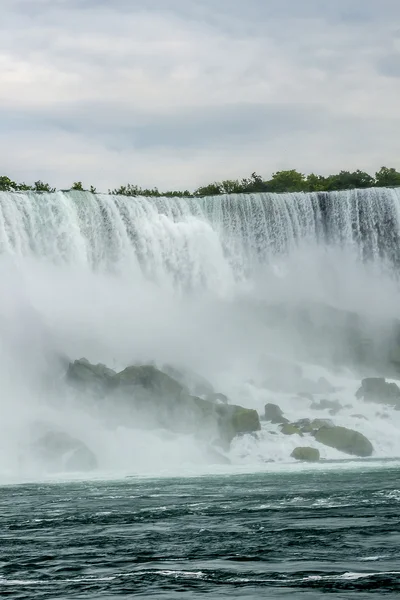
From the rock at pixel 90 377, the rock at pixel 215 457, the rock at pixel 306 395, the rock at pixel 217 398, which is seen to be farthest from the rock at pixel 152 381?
the rock at pixel 306 395

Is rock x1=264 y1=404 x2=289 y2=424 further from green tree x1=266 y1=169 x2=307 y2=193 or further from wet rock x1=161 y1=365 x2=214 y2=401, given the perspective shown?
green tree x1=266 y1=169 x2=307 y2=193

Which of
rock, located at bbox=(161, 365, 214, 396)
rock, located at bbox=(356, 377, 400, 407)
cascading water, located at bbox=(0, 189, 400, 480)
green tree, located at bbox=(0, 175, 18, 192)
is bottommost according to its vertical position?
rock, located at bbox=(356, 377, 400, 407)

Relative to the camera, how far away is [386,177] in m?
96.0

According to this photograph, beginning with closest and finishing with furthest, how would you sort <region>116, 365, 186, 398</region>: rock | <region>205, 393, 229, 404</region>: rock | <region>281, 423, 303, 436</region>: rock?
<region>281, 423, 303, 436</region>: rock
<region>116, 365, 186, 398</region>: rock
<region>205, 393, 229, 404</region>: rock

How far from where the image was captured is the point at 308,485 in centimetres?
3350

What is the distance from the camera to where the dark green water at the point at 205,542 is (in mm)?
16547

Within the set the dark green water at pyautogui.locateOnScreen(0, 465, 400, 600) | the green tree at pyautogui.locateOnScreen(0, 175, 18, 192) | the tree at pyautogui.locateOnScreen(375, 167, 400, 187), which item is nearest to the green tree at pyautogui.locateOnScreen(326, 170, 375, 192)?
the tree at pyautogui.locateOnScreen(375, 167, 400, 187)

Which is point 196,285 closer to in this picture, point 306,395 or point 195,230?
point 195,230

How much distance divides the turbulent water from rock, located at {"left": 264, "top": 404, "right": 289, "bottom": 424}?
110 centimetres

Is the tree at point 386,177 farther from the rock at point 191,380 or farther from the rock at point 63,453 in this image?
the rock at point 63,453

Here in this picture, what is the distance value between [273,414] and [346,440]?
186 inches

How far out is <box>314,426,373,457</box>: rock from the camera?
158 feet

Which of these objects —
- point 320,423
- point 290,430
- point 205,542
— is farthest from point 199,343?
point 205,542

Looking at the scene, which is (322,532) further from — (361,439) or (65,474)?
(361,439)
